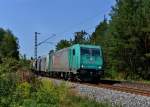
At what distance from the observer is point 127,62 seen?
55.3m

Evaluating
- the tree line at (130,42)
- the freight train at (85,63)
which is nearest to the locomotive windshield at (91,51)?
the freight train at (85,63)

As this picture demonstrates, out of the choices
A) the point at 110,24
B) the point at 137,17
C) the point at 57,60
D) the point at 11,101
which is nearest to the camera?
the point at 11,101

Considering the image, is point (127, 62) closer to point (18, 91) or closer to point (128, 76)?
point (128, 76)

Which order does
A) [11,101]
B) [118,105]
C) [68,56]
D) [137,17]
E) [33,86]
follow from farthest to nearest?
[137,17] → [68,56] → [33,86] → [118,105] → [11,101]

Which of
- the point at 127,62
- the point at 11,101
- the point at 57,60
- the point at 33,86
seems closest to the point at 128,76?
the point at 127,62

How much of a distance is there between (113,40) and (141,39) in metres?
3.23

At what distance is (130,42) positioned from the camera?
54.1 meters

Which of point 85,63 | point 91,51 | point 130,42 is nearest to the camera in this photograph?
point 85,63

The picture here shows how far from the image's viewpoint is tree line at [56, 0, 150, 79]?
53.8 metres

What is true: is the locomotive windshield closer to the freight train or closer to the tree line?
the freight train

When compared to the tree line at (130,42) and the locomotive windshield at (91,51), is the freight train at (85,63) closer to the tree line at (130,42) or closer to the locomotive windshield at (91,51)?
the locomotive windshield at (91,51)

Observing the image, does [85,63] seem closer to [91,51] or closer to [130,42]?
[91,51]

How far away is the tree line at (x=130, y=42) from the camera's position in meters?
53.8

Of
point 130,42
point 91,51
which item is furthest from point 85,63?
point 130,42
